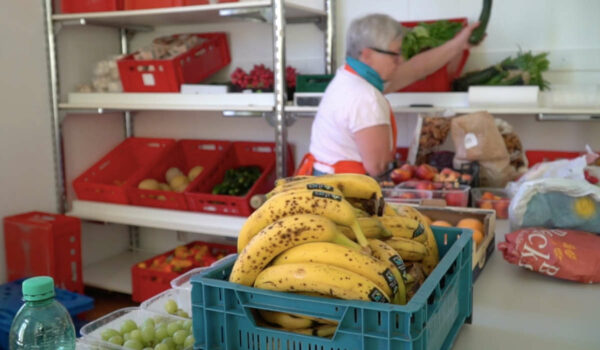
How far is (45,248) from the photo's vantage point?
338 cm

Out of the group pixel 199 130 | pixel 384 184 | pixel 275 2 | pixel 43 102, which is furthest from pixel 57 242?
pixel 384 184

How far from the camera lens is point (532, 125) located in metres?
3.19

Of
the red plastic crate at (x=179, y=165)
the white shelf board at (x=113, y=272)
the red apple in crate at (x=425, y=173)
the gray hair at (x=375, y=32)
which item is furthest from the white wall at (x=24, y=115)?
the red apple in crate at (x=425, y=173)

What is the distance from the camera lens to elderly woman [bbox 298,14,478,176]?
8.55ft

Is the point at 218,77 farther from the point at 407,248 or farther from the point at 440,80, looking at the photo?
the point at 407,248

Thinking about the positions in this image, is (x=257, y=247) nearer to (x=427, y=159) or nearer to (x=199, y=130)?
(x=427, y=159)

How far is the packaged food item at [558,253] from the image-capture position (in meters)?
1.48

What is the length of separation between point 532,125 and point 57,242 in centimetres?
281

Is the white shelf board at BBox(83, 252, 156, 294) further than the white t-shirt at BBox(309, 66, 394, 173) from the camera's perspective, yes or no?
Yes

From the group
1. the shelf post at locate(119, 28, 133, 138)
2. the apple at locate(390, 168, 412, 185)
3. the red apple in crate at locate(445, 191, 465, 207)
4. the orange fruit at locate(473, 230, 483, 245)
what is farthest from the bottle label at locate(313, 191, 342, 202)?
the shelf post at locate(119, 28, 133, 138)

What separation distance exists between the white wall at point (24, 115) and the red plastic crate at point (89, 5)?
0.17 meters

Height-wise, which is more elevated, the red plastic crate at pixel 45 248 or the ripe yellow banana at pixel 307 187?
the ripe yellow banana at pixel 307 187

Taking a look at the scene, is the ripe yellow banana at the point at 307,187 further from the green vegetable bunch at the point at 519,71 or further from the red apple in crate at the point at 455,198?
the green vegetable bunch at the point at 519,71

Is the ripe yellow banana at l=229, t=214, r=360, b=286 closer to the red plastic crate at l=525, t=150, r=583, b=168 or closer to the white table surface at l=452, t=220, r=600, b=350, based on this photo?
the white table surface at l=452, t=220, r=600, b=350
